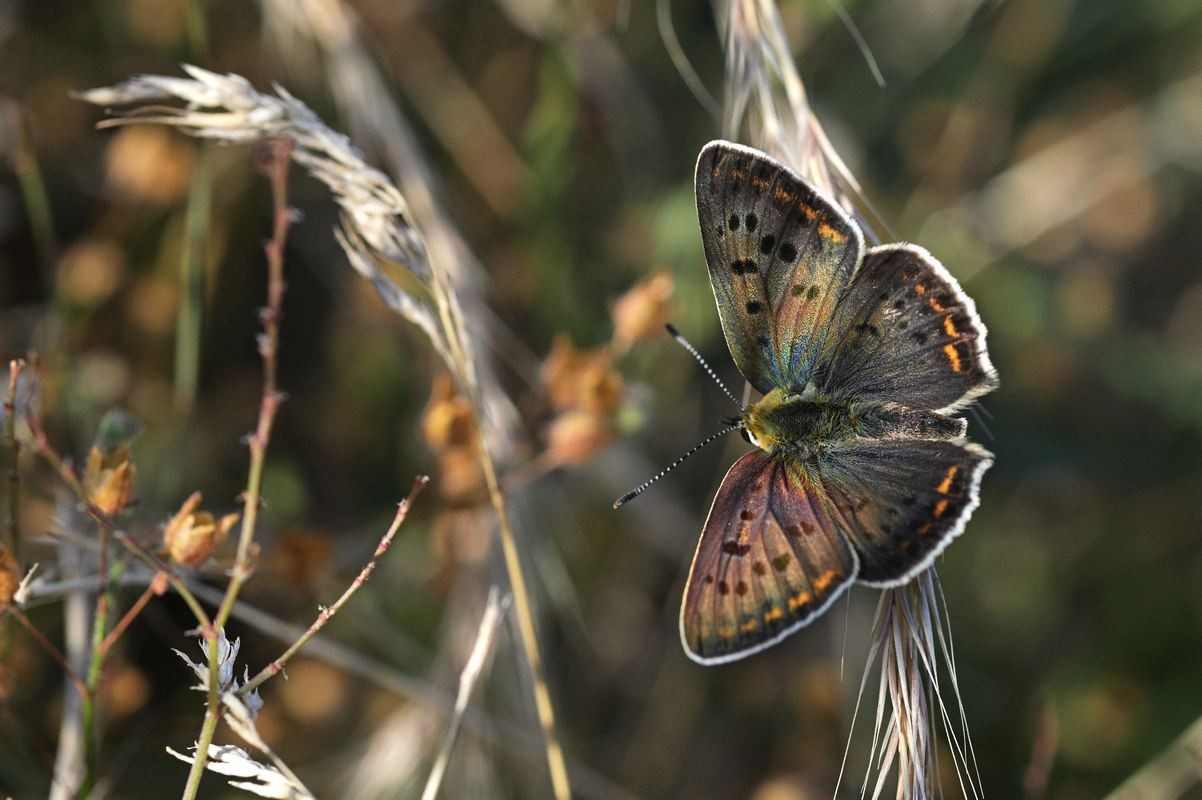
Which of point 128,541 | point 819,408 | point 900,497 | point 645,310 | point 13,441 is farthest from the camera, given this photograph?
point 645,310

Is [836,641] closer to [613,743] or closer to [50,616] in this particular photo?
[613,743]

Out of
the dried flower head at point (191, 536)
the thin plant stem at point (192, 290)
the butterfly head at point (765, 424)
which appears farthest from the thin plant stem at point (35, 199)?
the butterfly head at point (765, 424)

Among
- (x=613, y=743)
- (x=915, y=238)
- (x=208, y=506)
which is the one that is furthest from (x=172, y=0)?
(x=613, y=743)

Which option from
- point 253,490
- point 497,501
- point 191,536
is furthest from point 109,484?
point 497,501

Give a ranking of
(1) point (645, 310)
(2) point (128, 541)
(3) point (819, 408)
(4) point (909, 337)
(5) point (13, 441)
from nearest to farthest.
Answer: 1. (2) point (128, 541)
2. (5) point (13, 441)
3. (4) point (909, 337)
4. (3) point (819, 408)
5. (1) point (645, 310)

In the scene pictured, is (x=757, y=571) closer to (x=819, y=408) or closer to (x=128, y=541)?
(x=819, y=408)

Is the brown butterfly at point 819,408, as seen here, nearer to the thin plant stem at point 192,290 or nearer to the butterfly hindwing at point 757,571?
the butterfly hindwing at point 757,571
